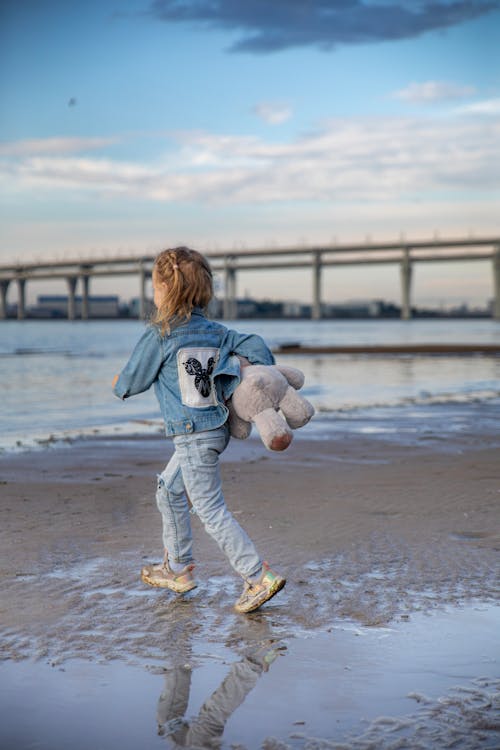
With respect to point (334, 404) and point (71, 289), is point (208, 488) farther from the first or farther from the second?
point (71, 289)

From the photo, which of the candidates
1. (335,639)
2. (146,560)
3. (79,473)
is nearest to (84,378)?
(79,473)

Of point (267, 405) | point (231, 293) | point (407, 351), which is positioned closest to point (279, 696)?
point (267, 405)

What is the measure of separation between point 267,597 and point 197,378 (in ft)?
2.40

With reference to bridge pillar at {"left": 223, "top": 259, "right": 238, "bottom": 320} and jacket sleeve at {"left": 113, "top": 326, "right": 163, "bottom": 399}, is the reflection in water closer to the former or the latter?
jacket sleeve at {"left": 113, "top": 326, "right": 163, "bottom": 399}

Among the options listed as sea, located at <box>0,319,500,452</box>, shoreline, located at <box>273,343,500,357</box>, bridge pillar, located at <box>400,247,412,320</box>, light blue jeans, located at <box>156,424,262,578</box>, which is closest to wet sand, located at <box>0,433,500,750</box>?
light blue jeans, located at <box>156,424,262,578</box>

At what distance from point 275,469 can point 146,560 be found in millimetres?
2499

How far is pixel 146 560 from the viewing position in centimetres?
352

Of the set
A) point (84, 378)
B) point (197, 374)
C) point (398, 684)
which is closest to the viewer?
point (398, 684)

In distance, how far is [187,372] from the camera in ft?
9.43

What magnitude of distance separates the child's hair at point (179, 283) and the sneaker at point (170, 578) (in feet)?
2.71

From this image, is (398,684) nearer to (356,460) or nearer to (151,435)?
(356,460)

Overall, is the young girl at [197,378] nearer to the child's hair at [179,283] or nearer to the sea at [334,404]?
the child's hair at [179,283]

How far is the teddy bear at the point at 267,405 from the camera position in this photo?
2.84 meters

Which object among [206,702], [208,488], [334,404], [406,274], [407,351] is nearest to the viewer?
[206,702]
